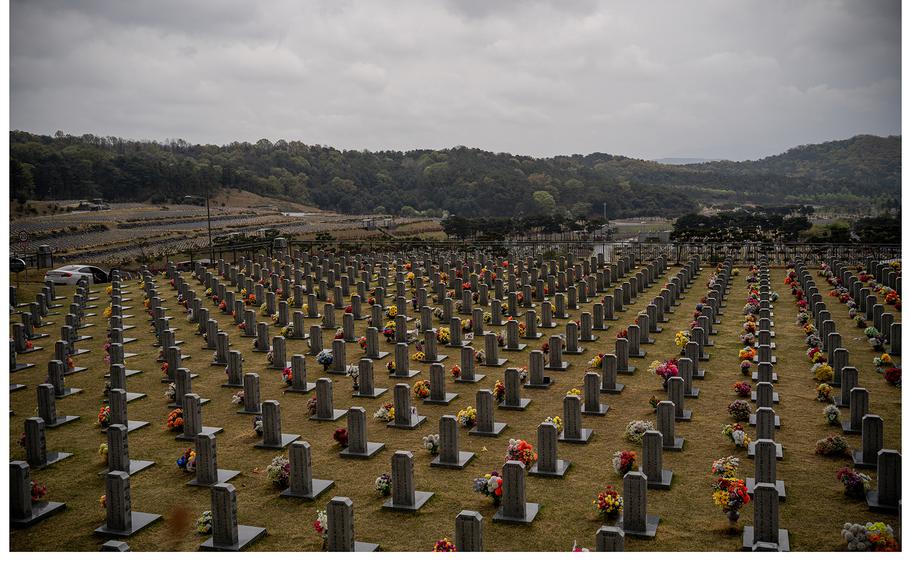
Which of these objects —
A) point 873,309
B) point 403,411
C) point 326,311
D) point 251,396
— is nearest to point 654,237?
point 873,309

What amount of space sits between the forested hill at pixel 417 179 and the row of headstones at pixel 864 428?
34080mm

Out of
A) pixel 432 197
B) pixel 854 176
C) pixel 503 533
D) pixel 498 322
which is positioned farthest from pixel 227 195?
pixel 503 533

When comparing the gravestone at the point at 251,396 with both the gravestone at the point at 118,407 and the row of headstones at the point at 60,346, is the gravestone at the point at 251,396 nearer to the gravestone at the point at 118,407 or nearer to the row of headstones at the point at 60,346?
the gravestone at the point at 118,407

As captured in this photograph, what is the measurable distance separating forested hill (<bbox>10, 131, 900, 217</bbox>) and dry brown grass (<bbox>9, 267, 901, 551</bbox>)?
36.0 m

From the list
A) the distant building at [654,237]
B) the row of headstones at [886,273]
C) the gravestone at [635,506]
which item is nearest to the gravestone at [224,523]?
the gravestone at [635,506]

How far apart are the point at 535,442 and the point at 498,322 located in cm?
935

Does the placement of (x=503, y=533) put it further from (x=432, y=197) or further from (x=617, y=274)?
(x=432, y=197)

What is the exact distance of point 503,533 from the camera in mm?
9031

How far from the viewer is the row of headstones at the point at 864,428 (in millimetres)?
9078

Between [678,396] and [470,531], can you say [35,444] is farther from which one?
[678,396]

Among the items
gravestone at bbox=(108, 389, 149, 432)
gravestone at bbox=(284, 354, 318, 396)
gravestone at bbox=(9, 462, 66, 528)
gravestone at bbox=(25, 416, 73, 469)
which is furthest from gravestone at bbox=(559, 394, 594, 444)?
gravestone at bbox=(25, 416, 73, 469)

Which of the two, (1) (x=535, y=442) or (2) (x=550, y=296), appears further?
(2) (x=550, y=296)

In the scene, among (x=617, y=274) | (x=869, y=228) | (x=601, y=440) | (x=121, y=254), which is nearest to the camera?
(x=601, y=440)

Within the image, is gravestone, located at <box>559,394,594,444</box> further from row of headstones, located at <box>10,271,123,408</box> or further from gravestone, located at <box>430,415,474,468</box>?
row of headstones, located at <box>10,271,123,408</box>
